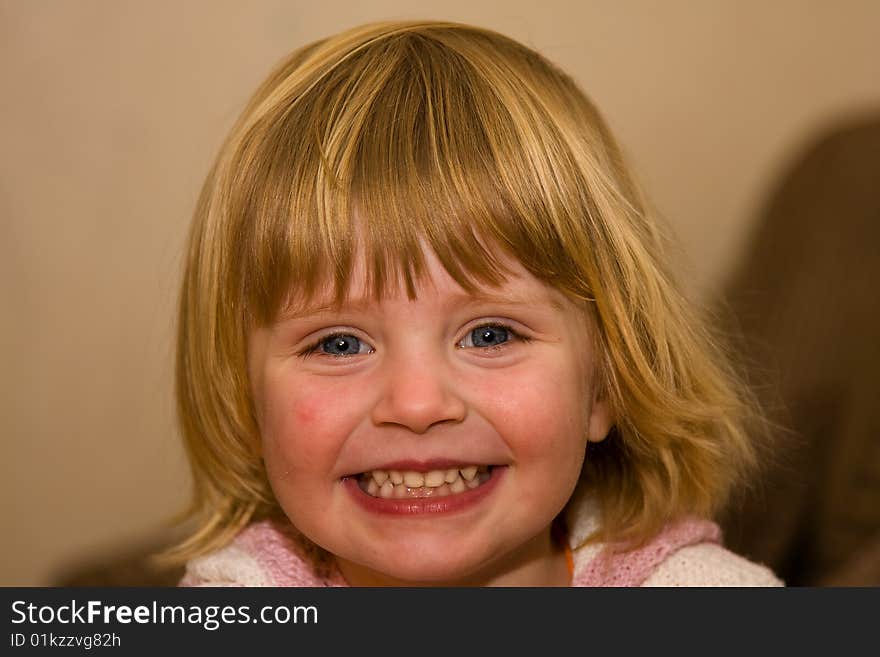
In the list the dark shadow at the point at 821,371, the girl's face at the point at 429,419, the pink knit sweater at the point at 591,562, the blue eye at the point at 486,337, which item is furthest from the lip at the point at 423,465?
the dark shadow at the point at 821,371

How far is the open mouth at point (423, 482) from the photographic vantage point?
1021 mm

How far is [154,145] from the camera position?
185 centimetres

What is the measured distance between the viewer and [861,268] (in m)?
1.77

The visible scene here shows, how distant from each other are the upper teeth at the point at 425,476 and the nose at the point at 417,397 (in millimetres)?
58

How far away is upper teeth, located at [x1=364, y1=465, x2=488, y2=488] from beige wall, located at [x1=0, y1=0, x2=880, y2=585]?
2.61 feet

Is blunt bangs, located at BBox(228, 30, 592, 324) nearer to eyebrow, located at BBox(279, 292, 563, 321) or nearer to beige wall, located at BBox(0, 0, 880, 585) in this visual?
eyebrow, located at BBox(279, 292, 563, 321)

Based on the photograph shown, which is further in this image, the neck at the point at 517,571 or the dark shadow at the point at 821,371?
the dark shadow at the point at 821,371

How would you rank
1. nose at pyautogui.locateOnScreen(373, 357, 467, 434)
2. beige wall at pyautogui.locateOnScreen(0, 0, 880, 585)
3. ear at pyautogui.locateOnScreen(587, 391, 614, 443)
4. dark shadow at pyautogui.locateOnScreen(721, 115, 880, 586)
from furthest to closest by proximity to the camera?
beige wall at pyautogui.locateOnScreen(0, 0, 880, 585), dark shadow at pyautogui.locateOnScreen(721, 115, 880, 586), ear at pyautogui.locateOnScreen(587, 391, 614, 443), nose at pyautogui.locateOnScreen(373, 357, 467, 434)

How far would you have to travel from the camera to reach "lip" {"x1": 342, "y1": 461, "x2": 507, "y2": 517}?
1.02 metres

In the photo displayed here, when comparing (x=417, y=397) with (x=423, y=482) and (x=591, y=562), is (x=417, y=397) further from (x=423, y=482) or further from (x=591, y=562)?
(x=591, y=562)

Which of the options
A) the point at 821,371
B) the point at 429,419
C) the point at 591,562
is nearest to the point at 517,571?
the point at 591,562

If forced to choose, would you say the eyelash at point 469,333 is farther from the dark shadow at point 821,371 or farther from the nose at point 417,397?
the dark shadow at point 821,371

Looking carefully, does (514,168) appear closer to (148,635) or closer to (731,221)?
(148,635)

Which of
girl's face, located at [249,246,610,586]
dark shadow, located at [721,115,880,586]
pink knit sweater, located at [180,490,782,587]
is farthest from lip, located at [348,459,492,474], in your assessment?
dark shadow, located at [721,115,880,586]
